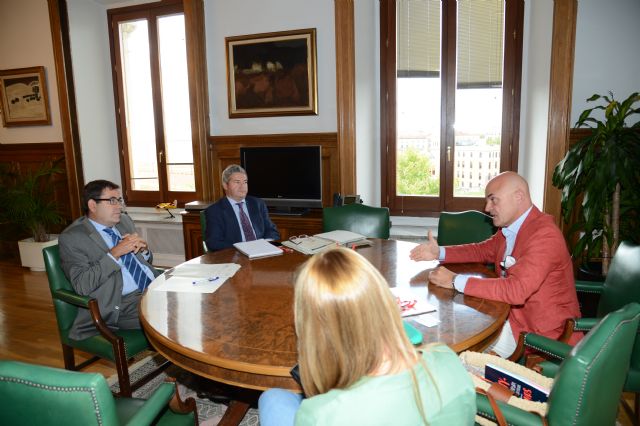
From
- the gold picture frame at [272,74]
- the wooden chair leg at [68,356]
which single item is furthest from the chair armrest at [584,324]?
the gold picture frame at [272,74]

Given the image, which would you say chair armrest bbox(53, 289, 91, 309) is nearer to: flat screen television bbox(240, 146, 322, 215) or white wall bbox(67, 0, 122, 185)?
flat screen television bbox(240, 146, 322, 215)

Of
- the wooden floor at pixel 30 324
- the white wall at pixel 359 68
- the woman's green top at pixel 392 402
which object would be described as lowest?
the wooden floor at pixel 30 324

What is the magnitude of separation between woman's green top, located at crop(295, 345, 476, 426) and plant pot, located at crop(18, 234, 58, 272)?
5.09 m

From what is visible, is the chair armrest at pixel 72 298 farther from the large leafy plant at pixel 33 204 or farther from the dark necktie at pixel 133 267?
the large leafy plant at pixel 33 204

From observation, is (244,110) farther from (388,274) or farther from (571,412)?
(571,412)

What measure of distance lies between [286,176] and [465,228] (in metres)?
2.01

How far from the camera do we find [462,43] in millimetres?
4023

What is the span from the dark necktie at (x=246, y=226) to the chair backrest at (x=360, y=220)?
54 cm

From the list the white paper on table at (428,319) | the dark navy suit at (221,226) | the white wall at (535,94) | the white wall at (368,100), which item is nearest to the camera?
the white paper on table at (428,319)

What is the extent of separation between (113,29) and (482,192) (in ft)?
14.9

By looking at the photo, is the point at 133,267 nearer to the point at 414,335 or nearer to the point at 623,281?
the point at 414,335

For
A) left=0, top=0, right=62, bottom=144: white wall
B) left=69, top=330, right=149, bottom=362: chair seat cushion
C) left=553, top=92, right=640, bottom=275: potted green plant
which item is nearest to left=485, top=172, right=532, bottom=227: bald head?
left=553, top=92, right=640, bottom=275: potted green plant

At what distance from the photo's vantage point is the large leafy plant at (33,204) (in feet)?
15.5

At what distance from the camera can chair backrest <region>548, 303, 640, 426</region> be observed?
108 cm
